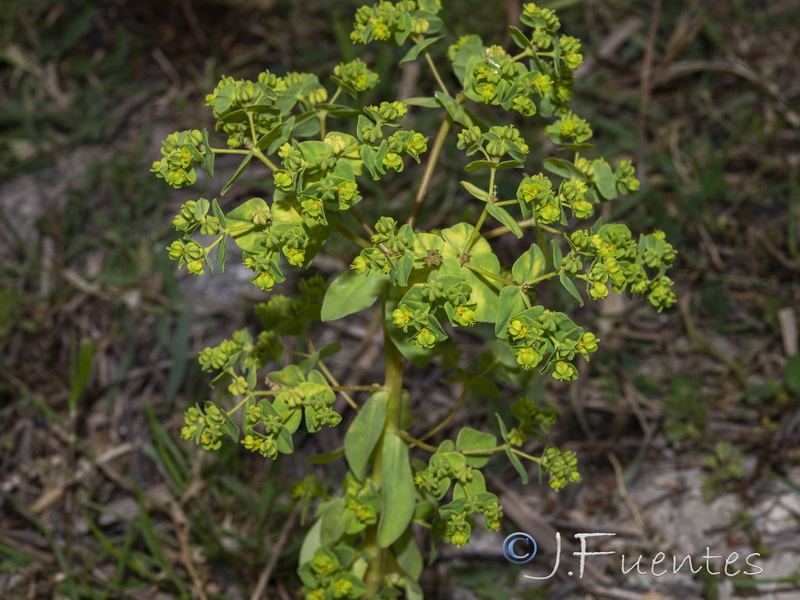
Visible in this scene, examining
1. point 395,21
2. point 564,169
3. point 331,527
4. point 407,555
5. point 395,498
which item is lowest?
point 407,555

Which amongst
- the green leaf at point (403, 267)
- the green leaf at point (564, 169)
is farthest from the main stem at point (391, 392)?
the green leaf at point (564, 169)

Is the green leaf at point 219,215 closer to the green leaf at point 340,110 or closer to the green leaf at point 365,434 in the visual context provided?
the green leaf at point 340,110

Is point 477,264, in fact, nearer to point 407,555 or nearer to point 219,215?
point 219,215

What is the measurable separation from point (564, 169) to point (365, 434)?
0.69m

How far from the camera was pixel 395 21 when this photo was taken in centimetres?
181

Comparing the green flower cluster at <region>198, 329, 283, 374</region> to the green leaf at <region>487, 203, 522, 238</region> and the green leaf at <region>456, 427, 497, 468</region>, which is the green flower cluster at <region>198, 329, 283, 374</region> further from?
the green leaf at <region>487, 203, 522, 238</region>

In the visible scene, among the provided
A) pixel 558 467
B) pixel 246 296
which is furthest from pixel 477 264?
pixel 246 296

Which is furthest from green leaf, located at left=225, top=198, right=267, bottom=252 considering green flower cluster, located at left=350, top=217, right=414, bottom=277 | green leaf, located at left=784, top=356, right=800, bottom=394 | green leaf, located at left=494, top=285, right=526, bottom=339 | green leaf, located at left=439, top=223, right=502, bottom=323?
green leaf, located at left=784, top=356, right=800, bottom=394

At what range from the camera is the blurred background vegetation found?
275 centimetres

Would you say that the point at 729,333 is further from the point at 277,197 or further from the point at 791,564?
the point at 277,197

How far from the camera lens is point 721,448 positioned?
2.78 meters

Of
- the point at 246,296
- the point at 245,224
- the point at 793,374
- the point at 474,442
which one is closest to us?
the point at 245,224

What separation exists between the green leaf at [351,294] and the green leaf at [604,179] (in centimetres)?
49

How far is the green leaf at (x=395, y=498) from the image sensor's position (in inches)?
73.3
